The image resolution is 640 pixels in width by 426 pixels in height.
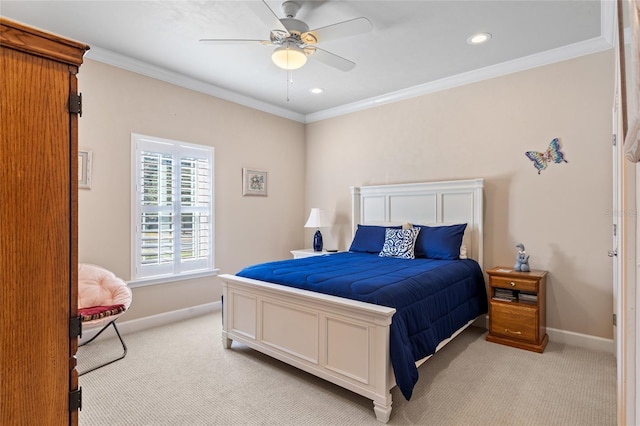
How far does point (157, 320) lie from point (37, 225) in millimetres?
3255

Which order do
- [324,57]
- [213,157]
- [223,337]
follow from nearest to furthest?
[324,57], [223,337], [213,157]

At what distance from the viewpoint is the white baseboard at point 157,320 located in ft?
11.3

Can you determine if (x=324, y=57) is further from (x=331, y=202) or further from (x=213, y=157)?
(x=331, y=202)

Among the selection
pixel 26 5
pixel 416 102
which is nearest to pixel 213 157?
pixel 26 5

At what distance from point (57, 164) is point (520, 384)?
3.00 metres

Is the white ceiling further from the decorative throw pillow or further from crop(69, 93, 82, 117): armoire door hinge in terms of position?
crop(69, 93, 82, 117): armoire door hinge

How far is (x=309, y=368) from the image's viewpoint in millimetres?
2488

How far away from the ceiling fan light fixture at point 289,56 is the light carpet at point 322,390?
2.42m

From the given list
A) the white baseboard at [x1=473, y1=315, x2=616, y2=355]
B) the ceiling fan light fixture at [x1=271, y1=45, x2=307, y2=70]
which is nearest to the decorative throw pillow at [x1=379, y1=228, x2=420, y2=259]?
the white baseboard at [x1=473, y1=315, x2=616, y2=355]

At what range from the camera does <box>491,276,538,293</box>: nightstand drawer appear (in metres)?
3.07

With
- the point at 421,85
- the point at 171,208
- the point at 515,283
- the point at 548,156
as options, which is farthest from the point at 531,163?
the point at 171,208

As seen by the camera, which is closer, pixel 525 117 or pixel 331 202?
pixel 525 117

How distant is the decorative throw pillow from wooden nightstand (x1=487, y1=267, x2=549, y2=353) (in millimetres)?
795

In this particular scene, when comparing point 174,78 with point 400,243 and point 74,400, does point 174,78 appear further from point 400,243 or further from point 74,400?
point 74,400
